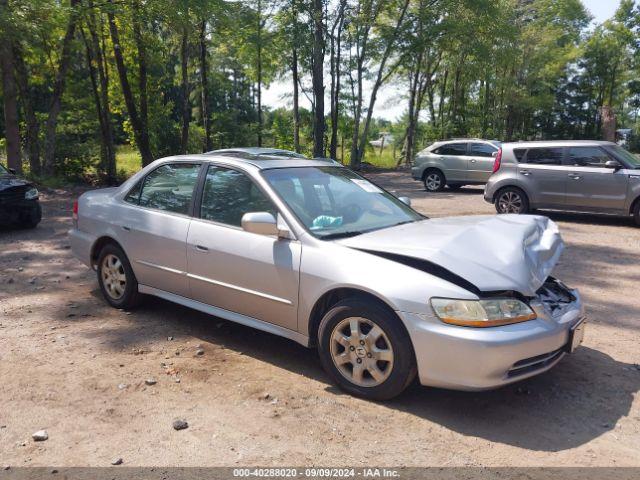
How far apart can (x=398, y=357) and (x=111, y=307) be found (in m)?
3.43

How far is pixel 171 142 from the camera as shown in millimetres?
30109

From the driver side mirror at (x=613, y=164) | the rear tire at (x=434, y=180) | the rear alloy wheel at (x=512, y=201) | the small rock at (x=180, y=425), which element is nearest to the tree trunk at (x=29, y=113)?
the rear tire at (x=434, y=180)

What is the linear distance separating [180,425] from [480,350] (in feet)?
6.04

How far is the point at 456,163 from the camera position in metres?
17.2

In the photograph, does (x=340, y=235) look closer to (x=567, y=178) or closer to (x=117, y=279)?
(x=117, y=279)

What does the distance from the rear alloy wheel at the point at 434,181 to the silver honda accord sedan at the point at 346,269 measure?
12.9 m

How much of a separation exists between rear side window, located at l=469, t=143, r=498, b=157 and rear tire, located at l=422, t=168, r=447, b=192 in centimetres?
116

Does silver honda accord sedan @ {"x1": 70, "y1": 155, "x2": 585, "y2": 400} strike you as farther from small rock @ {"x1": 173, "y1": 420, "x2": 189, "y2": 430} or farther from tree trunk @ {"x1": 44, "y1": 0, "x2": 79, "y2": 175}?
tree trunk @ {"x1": 44, "y1": 0, "x2": 79, "y2": 175}

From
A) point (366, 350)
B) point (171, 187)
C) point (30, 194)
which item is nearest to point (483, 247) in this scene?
point (366, 350)

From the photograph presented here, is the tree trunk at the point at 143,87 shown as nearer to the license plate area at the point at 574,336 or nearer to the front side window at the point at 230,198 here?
the front side window at the point at 230,198

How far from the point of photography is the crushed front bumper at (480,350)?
3256 millimetres

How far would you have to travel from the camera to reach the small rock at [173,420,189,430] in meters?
3.37

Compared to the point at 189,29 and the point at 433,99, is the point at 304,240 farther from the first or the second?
the point at 433,99

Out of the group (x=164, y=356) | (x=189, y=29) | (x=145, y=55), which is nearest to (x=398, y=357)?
(x=164, y=356)
